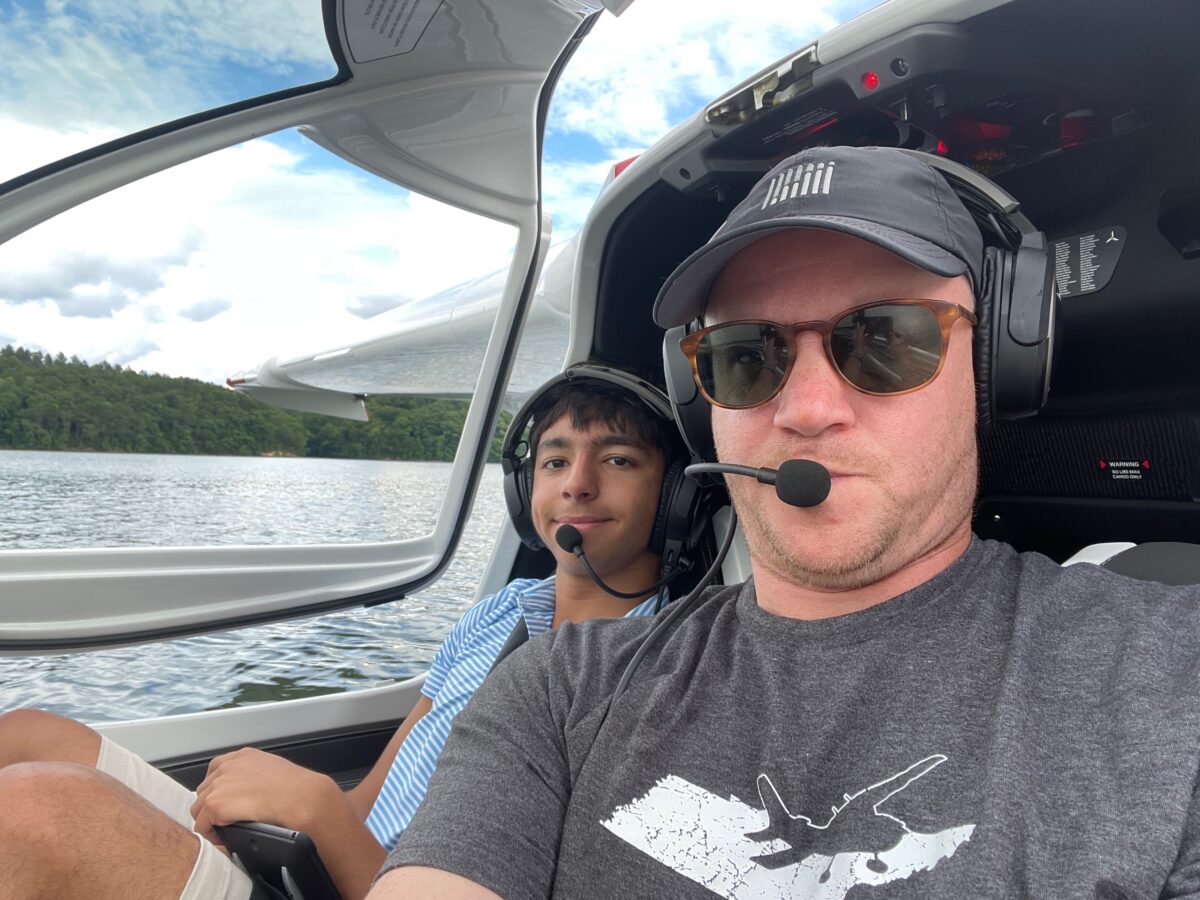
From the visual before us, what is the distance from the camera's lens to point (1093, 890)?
0.50 metres

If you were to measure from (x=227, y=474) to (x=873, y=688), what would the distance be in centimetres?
255

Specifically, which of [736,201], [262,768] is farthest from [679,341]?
[262,768]

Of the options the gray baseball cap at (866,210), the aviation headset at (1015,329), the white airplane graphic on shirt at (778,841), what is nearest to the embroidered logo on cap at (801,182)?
the gray baseball cap at (866,210)

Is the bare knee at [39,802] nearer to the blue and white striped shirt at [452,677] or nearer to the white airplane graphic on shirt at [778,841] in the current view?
the blue and white striped shirt at [452,677]

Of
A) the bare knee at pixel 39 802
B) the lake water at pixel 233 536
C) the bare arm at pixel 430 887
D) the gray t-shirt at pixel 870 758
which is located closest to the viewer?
the gray t-shirt at pixel 870 758

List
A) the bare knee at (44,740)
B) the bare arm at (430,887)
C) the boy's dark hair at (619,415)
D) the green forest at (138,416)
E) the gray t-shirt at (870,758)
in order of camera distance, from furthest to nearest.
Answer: the green forest at (138,416) → the boy's dark hair at (619,415) → the bare knee at (44,740) → the bare arm at (430,887) → the gray t-shirt at (870,758)

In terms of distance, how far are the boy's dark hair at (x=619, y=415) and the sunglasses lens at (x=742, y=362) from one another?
24.0 inches

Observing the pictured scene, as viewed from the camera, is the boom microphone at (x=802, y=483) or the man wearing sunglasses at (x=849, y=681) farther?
the boom microphone at (x=802, y=483)

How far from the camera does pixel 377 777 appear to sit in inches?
58.9

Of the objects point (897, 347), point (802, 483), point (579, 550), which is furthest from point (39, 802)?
point (897, 347)

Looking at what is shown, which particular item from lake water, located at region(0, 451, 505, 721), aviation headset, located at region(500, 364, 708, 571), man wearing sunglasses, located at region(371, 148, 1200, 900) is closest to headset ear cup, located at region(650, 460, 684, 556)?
aviation headset, located at region(500, 364, 708, 571)

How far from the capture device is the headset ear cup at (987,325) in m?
0.81

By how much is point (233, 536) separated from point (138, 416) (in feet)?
1.53

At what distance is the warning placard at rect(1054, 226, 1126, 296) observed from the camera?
1.03 meters
